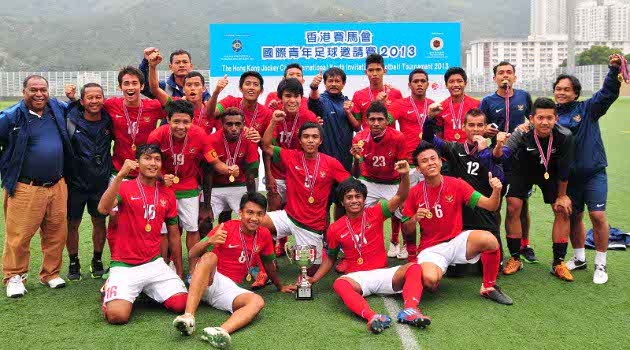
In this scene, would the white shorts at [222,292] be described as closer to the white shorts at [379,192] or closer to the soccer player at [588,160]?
the white shorts at [379,192]

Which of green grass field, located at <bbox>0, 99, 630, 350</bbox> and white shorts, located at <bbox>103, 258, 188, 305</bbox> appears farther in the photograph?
white shorts, located at <bbox>103, 258, 188, 305</bbox>

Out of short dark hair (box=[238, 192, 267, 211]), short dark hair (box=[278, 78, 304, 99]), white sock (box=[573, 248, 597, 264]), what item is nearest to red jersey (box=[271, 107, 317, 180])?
short dark hair (box=[278, 78, 304, 99])

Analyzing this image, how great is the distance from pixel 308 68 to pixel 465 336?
7.40 metres

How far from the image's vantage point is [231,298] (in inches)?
195

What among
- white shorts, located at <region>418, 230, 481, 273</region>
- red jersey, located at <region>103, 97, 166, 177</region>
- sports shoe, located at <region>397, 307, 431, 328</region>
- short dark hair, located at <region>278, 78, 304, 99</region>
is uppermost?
short dark hair, located at <region>278, 78, 304, 99</region>

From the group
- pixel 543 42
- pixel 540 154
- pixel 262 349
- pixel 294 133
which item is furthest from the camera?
pixel 543 42

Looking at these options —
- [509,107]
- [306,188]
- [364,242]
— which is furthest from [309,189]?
[509,107]

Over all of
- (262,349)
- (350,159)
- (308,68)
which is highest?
(308,68)

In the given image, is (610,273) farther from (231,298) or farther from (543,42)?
(543,42)

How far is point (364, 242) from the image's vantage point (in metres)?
5.40

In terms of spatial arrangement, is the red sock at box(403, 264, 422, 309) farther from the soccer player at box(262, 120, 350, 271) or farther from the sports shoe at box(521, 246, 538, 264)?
the sports shoe at box(521, 246, 538, 264)

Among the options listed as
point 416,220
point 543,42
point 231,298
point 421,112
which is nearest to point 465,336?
point 416,220

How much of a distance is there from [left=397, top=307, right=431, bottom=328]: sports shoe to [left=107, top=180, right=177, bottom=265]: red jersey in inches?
82.9

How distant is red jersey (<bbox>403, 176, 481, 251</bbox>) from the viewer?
5496 mm
